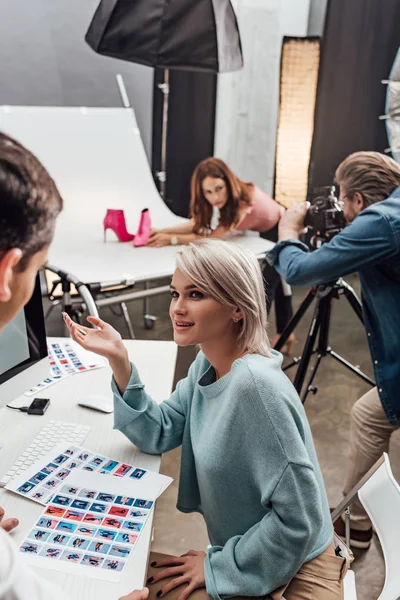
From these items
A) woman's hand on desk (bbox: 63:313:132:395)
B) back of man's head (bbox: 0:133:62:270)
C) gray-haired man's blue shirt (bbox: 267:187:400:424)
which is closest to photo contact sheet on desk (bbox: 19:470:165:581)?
woman's hand on desk (bbox: 63:313:132:395)

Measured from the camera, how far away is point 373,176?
6.61 ft

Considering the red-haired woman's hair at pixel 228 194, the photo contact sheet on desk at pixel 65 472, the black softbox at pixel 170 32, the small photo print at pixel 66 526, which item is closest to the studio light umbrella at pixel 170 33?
the black softbox at pixel 170 32

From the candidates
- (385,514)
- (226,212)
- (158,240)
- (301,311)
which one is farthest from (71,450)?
(226,212)

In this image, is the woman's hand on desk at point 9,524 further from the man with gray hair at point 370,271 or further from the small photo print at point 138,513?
the man with gray hair at point 370,271

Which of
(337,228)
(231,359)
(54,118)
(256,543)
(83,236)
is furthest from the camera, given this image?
(54,118)

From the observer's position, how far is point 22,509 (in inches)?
46.9

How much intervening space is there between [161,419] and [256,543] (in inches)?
14.4

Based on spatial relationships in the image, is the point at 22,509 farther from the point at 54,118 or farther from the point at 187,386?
the point at 54,118

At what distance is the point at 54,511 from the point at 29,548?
103 millimetres

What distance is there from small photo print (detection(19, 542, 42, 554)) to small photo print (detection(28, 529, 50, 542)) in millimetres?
14

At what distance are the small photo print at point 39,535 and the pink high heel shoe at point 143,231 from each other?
Result: 90.3 inches

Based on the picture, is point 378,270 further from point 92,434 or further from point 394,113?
point 394,113

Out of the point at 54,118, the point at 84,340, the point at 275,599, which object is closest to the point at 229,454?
the point at 275,599

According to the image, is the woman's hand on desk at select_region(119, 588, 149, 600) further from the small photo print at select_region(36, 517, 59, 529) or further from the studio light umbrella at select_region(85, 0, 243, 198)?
the studio light umbrella at select_region(85, 0, 243, 198)
